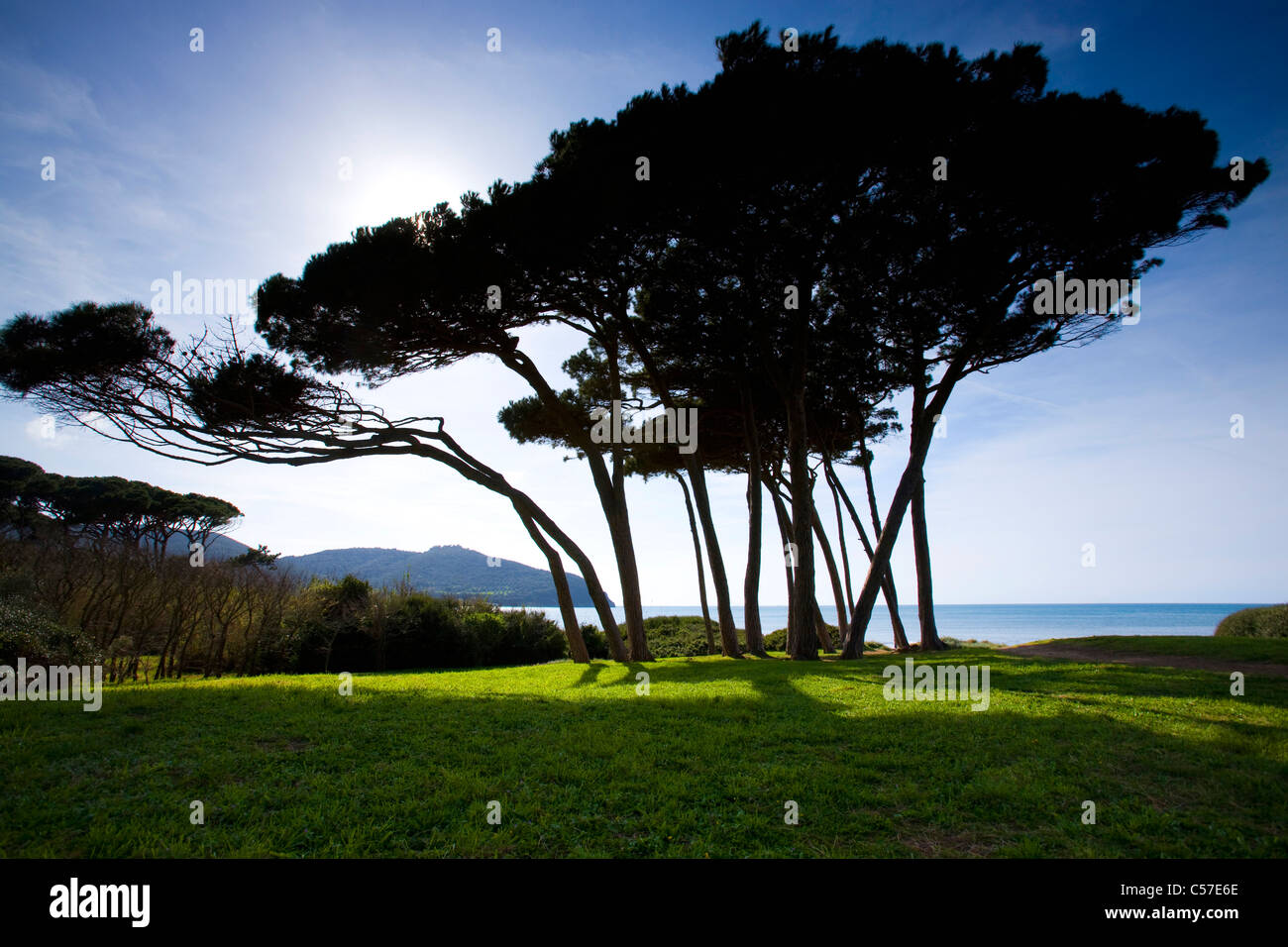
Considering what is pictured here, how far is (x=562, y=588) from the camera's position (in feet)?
50.7

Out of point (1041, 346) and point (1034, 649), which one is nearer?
point (1041, 346)

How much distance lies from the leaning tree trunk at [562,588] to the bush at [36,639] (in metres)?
8.61

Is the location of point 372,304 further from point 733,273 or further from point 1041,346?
point 1041,346

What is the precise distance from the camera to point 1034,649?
635 inches

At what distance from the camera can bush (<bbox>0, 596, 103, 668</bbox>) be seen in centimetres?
830

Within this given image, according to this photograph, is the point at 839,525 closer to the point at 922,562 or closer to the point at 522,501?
the point at 922,562

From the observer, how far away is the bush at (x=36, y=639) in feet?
27.2

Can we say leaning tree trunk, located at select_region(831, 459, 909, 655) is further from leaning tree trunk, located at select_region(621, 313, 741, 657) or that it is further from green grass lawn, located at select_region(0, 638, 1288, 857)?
green grass lawn, located at select_region(0, 638, 1288, 857)

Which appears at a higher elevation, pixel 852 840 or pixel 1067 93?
pixel 1067 93

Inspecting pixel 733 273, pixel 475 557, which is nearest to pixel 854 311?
pixel 733 273

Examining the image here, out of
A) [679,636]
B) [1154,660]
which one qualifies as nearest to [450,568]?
[679,636]

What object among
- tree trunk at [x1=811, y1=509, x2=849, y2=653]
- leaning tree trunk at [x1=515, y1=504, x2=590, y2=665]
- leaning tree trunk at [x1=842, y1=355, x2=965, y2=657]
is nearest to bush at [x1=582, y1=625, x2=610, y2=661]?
leaning tree trunk at [x1=515, y1=504, x2=590, y2=665]

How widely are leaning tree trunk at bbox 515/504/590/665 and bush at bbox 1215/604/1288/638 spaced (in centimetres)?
1801
